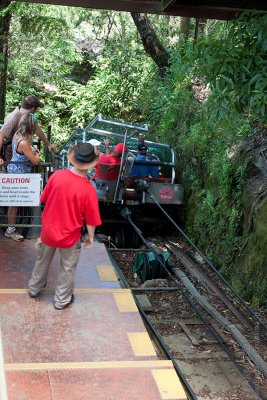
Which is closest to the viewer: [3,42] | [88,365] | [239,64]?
[88,365]

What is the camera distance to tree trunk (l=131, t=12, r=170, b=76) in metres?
15.2

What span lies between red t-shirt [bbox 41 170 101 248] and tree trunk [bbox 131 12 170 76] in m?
11.3

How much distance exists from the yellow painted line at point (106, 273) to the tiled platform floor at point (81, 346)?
0.01 meters

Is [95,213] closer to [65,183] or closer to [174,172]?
[65,183]

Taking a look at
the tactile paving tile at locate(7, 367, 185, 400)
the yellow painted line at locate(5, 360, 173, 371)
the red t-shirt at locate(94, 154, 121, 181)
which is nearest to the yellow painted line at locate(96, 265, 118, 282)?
the yellow painted line at locate(5, 360, 173, 371)

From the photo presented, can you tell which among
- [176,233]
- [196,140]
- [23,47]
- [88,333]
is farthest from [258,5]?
[23,47]

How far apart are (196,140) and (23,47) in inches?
392

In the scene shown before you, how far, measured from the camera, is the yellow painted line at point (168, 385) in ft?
13.1

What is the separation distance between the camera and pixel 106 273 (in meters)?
6.17

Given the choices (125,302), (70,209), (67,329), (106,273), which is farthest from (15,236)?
(67,329)

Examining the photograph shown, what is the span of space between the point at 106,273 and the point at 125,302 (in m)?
0.81

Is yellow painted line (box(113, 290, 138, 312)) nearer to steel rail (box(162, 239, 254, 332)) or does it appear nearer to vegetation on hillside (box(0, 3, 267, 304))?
vegetation on hillside (box(0, 3, 267, 304))

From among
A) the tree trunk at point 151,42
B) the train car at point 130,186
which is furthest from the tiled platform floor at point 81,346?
the tree trunk at point 151,42

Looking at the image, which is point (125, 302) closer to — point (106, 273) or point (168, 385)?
point (106, 273)
